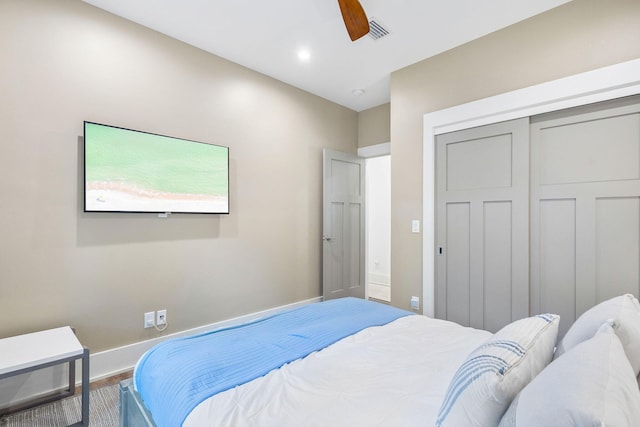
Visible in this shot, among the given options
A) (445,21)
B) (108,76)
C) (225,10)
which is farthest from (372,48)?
(108,76)

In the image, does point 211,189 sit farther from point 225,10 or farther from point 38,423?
point 38,423

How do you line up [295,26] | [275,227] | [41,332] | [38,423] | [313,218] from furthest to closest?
1. [313,218]
2. [275,227]
3. [295,26]
4. [41,332]
5. [38,423]

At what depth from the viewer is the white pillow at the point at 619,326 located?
94 cm

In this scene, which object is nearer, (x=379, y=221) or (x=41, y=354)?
(x=41, y=354)

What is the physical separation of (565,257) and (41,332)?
12.2ft

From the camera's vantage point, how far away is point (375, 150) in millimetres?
4273

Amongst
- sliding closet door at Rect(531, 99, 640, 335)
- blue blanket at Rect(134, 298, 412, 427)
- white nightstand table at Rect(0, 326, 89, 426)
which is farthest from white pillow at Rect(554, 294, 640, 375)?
white nightstand table at Rect(0, 326, 89, 426)

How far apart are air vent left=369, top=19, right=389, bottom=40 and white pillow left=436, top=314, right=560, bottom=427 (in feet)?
8.01

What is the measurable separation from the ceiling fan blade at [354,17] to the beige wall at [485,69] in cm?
138

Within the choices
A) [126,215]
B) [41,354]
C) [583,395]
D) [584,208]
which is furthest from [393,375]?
[126,215]

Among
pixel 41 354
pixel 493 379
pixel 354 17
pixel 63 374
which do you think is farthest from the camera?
pixel 63 374

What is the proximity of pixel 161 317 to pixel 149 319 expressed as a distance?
10 cm

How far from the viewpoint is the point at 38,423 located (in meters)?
1.83

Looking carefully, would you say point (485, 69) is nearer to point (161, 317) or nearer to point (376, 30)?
point (376, 30)
